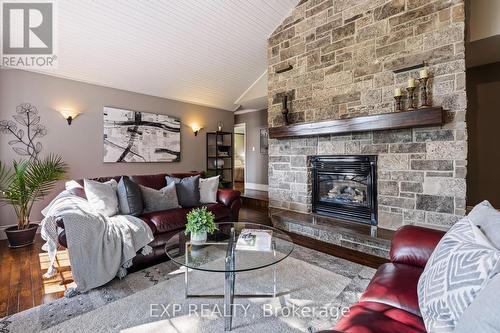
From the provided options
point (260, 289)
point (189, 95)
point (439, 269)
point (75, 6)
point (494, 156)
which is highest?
point (75, 6)

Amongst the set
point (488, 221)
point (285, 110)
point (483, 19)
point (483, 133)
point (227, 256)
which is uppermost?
point (483, 19)

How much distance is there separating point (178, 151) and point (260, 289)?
4.04 meters

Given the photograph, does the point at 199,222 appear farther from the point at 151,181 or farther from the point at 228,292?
the point at 151,181

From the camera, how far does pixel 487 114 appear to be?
12.2ft

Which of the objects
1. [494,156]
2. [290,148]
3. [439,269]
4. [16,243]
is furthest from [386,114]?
[16,243]

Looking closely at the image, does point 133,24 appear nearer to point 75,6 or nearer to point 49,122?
point 75,6

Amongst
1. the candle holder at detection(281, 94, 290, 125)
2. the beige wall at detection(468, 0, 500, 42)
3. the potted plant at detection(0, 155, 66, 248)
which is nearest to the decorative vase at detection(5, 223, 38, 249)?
the potted plant at detection(0, 155, 66, 248)

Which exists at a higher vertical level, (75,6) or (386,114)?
(75,6)

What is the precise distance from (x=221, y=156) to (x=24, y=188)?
12.6ft

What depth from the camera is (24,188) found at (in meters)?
3.07

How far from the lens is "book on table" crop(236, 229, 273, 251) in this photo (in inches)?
77.3

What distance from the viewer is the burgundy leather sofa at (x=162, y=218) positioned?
2396mm

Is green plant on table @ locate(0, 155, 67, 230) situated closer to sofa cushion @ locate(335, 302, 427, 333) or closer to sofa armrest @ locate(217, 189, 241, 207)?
sofa armrest @ locate(217, 189, 241, 207)

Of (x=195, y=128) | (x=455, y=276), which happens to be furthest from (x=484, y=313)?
(x=195, y=128)
